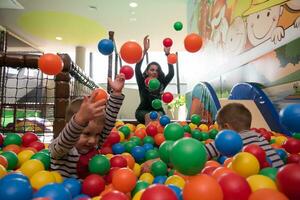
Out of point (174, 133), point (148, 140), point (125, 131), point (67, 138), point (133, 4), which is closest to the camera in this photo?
point (67, 138)

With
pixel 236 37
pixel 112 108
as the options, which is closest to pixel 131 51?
pixel 112 108

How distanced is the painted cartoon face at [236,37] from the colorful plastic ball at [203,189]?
2.19 m

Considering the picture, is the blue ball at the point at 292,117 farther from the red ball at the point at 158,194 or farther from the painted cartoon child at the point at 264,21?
the painted cartoon child at the point at 264,21

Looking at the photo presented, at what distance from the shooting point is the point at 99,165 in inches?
44.8

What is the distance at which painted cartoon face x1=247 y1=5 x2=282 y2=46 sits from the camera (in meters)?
2.12

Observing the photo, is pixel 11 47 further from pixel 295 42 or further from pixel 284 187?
pixel 284 187

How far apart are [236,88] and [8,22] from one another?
16.8 feet

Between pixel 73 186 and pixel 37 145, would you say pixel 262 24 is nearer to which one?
pixel 37 145

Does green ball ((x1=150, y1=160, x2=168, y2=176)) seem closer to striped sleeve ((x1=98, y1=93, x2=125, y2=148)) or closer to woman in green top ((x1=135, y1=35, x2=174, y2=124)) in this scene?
striped sleeve ((x1=98, y1=93, x2=125, y2=148))

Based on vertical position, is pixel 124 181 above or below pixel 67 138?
below

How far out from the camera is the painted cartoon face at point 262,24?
6.97ft

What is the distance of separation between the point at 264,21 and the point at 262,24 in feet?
0.15

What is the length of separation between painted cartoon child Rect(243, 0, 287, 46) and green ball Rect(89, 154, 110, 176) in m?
1.48

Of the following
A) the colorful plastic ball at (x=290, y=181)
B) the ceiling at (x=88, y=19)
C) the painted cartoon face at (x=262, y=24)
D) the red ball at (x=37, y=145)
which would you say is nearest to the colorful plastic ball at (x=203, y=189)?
the colorful plastic ball at (x=290, y=181)
